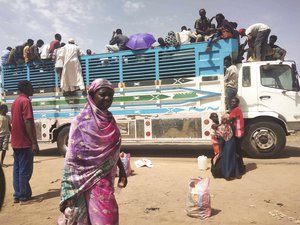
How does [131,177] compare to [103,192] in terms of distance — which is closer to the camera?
[103,192]

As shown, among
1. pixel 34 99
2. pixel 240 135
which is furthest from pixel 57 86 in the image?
pixel 240 135

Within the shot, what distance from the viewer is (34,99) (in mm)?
10078

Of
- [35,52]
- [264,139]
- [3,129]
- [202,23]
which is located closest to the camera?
[264,139]

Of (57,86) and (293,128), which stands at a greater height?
(57,86)

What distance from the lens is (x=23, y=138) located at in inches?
198

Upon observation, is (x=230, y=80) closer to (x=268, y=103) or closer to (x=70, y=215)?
Result: (x=268, y=103)

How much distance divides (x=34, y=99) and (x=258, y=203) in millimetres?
7440

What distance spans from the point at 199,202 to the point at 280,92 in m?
4.86

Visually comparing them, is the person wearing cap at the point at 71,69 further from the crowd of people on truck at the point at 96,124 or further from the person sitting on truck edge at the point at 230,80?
the person sitting on truck edge at the point at 230,80

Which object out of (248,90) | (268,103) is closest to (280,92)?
(268,103)

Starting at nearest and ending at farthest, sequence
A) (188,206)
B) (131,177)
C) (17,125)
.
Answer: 1. (188,206)
2. (17,125)
3. (131,177)

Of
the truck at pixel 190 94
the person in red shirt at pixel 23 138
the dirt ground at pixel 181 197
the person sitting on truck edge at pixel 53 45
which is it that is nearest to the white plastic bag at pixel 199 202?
the dirt ground at pixel 181 197

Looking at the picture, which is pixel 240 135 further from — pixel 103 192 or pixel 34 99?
pixel 34 99

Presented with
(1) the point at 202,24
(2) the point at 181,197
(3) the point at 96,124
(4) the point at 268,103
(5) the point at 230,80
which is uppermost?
(1) the point at 202,24
